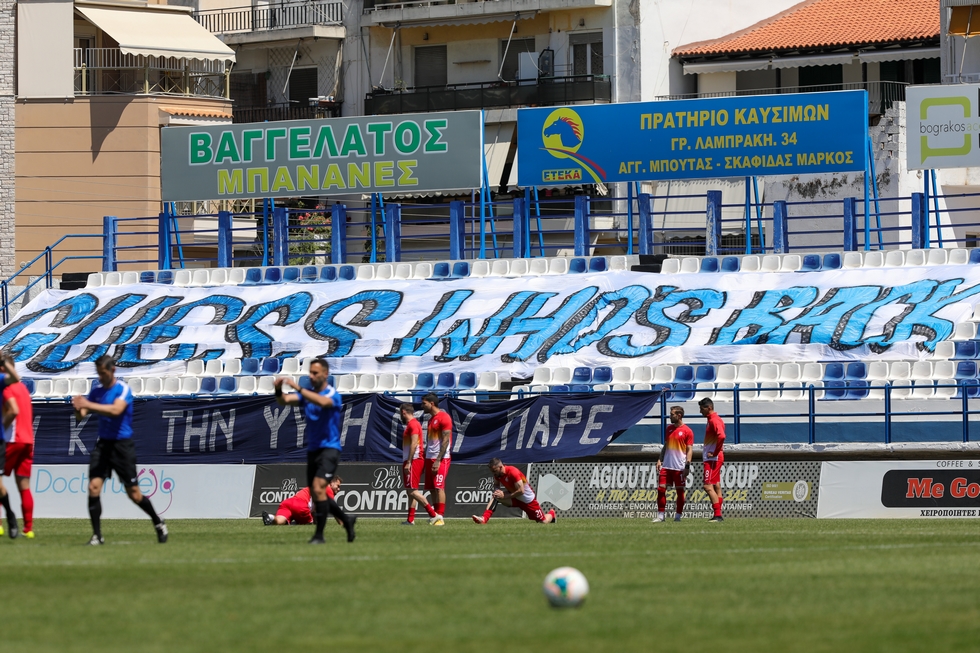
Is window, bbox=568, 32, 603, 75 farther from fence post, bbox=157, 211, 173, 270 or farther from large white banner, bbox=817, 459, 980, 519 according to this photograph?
large white banner, bbox=817, 459, 980, 519

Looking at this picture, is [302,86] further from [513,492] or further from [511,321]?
[513,492]

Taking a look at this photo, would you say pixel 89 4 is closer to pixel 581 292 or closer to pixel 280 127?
pixel 280 127

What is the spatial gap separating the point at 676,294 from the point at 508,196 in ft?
72.6

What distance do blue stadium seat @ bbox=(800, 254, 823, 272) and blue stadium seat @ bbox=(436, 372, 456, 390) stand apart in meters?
6.95

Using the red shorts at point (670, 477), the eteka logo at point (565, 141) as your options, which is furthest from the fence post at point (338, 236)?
the red shorts at point (670, 477)

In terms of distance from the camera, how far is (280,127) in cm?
3550

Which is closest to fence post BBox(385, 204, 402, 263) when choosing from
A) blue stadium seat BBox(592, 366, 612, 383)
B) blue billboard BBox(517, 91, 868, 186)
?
blue billboard BBox(517, 91, 868, 186)

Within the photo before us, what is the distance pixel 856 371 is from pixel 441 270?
9.64 meters

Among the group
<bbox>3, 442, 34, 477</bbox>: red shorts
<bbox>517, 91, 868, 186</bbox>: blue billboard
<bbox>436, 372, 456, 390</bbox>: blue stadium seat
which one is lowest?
<bbox>3, 442, 34, 477</bbox>: red shorts

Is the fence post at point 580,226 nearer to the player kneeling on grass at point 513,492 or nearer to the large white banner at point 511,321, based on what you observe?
the large white banner at point 511,321

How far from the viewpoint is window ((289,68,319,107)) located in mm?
56188

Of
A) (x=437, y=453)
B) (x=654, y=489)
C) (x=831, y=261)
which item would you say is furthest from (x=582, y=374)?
(x=437, y=453)

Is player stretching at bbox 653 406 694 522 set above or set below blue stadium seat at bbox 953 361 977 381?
below

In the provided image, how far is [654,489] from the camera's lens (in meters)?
25.4
